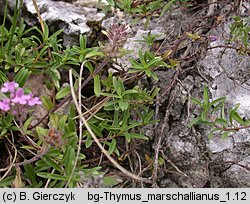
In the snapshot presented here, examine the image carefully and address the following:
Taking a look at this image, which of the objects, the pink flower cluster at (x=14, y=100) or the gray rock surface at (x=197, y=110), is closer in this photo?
the pink flower cluster at (x=14, y=100)

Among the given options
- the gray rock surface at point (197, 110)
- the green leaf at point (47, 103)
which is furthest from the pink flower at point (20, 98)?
the gray rock surface at point (197, 110)

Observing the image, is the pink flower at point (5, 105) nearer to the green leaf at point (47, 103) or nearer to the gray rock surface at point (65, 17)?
the green leaf at point (47, 103)

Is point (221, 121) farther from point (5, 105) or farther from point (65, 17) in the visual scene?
point (65, 17)

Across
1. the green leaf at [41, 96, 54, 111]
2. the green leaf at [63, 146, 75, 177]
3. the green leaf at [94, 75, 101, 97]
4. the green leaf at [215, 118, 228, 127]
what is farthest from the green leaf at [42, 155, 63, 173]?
the green leaf at [215, 118, 228, 127]

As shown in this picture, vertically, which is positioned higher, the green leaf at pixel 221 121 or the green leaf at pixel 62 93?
the green leaf at pixel 62 93

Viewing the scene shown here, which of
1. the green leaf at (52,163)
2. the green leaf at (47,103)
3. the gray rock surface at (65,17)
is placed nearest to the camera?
the green leaf at (52,163)

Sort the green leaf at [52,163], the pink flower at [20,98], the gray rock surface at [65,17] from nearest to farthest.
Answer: the pink flower at [20,98] → the green leaf at [52,163] → the gray rock surface at [65,17]

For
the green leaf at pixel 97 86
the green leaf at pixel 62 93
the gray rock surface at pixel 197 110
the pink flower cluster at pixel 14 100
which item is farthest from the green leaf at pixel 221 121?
the pink flower cluster at pixel 14 100

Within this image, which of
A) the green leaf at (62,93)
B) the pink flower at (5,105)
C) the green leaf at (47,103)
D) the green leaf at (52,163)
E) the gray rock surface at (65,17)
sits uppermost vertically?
the gray rock surface at (65,17)

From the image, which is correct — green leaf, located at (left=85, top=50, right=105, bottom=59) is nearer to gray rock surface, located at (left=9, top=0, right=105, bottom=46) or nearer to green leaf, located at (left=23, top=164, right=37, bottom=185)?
gray rock surface, located at (left=9, top=0, right=105, bottom=46)

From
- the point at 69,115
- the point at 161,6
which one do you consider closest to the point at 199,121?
the point at 69,115

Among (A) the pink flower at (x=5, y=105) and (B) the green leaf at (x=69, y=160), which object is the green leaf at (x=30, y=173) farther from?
(A) the pink flower at (x=5, y=105)
